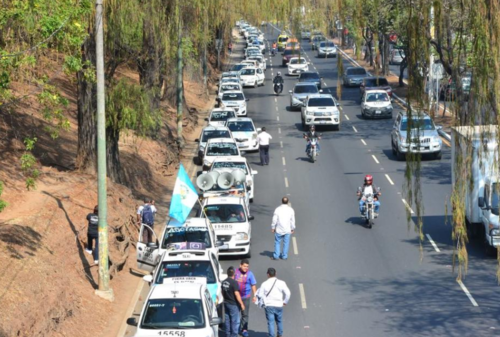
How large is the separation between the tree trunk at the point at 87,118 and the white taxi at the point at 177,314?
11862 mm

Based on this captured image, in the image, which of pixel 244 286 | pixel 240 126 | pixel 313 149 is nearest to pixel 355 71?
pixel 240 126

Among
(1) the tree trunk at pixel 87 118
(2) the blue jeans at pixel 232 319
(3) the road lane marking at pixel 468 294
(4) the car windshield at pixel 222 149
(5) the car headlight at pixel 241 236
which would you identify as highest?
(1) the tree trunk at pixel 87 118

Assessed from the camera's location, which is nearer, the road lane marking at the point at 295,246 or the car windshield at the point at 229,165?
the road lane marking at the point at 295,246

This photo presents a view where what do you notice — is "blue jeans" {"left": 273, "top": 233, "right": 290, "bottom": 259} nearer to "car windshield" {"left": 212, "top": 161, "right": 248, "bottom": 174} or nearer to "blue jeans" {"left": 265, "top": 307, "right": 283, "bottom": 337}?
"blue jeans" {"left": 265, "top": 307, "right": 283, "bottom": 337}

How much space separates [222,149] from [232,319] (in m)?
19.3

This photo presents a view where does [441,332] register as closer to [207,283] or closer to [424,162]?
[207,283]

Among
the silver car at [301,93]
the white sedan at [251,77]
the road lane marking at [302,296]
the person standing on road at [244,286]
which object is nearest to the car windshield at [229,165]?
the road lane marking at [302,296]

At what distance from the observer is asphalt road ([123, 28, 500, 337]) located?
1925 centimetres

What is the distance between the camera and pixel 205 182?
2800 cm

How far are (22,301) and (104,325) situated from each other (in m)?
2.18

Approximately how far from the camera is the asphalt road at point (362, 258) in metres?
19.2

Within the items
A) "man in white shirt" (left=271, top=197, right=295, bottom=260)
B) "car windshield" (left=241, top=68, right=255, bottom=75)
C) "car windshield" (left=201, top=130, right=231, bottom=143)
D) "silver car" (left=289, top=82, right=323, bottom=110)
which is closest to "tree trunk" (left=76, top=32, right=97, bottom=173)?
"man in white shirt" (left=271, top=197, right=295, bottom=260)

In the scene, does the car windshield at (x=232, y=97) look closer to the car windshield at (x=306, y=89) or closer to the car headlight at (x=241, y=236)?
the car windshield at (x=306, y=89)

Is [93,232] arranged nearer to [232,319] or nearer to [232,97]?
[232,319]
